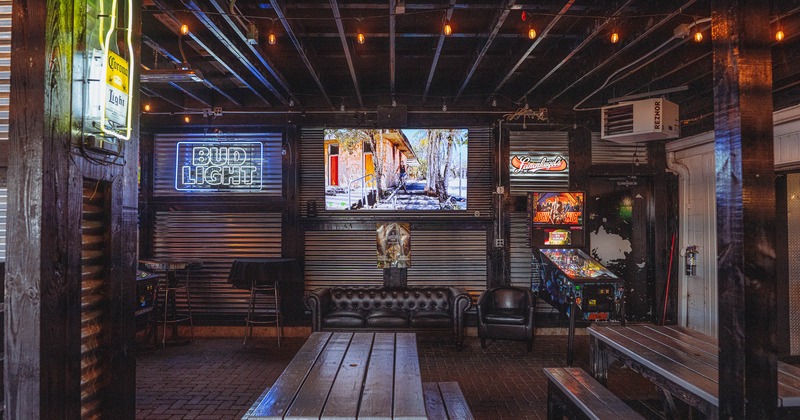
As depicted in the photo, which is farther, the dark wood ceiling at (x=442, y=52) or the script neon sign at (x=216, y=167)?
the script neon sign at (x=216, y=167)

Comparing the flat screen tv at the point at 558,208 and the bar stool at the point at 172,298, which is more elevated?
the flat screen tv at the point at 558,208

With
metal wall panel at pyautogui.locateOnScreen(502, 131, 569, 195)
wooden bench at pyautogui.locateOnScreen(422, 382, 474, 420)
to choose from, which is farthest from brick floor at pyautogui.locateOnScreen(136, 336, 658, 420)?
metal wall panel at pyautogui.locateOnScreen(502, 131, 569, 195)

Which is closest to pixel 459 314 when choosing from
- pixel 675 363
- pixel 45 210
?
pixel 675 363

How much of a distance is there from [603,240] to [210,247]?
7.02 m

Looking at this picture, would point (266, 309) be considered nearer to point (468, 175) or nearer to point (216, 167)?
point (216, 167)

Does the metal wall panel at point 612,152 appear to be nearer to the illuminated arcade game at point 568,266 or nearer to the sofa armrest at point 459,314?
the illuminated arcade game at point 568,266

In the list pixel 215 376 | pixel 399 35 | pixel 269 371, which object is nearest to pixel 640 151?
pixel 399 35

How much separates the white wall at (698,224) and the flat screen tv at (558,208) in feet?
6.15

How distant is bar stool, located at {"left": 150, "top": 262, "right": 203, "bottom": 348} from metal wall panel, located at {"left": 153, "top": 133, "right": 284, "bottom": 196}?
58.1 inches

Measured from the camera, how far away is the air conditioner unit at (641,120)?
6.20 metres

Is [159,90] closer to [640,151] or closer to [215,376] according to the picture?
[215,376]

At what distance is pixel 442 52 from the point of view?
616 centimetres

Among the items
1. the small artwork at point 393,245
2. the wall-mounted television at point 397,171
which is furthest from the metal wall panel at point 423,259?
the wall-mounted television at point 397,171

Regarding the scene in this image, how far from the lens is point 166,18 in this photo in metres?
4.77
